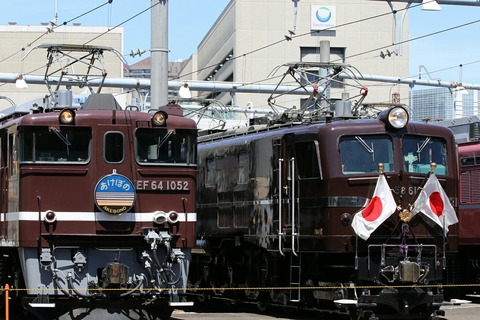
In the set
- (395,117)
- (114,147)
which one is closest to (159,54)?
(114,147)

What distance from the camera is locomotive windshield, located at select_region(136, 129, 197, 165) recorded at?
1759 cm

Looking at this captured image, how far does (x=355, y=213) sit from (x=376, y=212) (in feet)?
1.41

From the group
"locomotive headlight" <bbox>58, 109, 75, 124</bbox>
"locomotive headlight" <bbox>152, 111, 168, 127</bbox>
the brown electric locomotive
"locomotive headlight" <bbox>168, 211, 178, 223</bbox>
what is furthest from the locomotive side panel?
"locomotive headlight" <bbox>58, 109, 75, 124</bbox>

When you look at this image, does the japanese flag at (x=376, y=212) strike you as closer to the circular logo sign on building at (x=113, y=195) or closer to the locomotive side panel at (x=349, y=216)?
the locomotive side panel at (x=349, y=216)

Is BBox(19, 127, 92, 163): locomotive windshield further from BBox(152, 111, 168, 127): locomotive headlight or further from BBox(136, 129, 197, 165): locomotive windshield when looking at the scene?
BBox(152, 111, 168, 127): locomotive headlight

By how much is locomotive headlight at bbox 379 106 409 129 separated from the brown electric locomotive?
3.55 m

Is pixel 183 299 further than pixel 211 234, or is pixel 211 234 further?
pixel 211 234

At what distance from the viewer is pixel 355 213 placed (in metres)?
18.6

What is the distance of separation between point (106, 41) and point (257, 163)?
254 feet

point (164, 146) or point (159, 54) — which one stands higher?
point (159, 54)

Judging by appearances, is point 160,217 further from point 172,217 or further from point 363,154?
point 363,154

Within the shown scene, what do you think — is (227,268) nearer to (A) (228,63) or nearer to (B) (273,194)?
(B) (273,194)

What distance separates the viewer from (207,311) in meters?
22.6

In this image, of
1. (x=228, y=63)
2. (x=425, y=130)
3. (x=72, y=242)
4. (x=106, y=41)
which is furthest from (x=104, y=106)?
(x=106, y=41)
